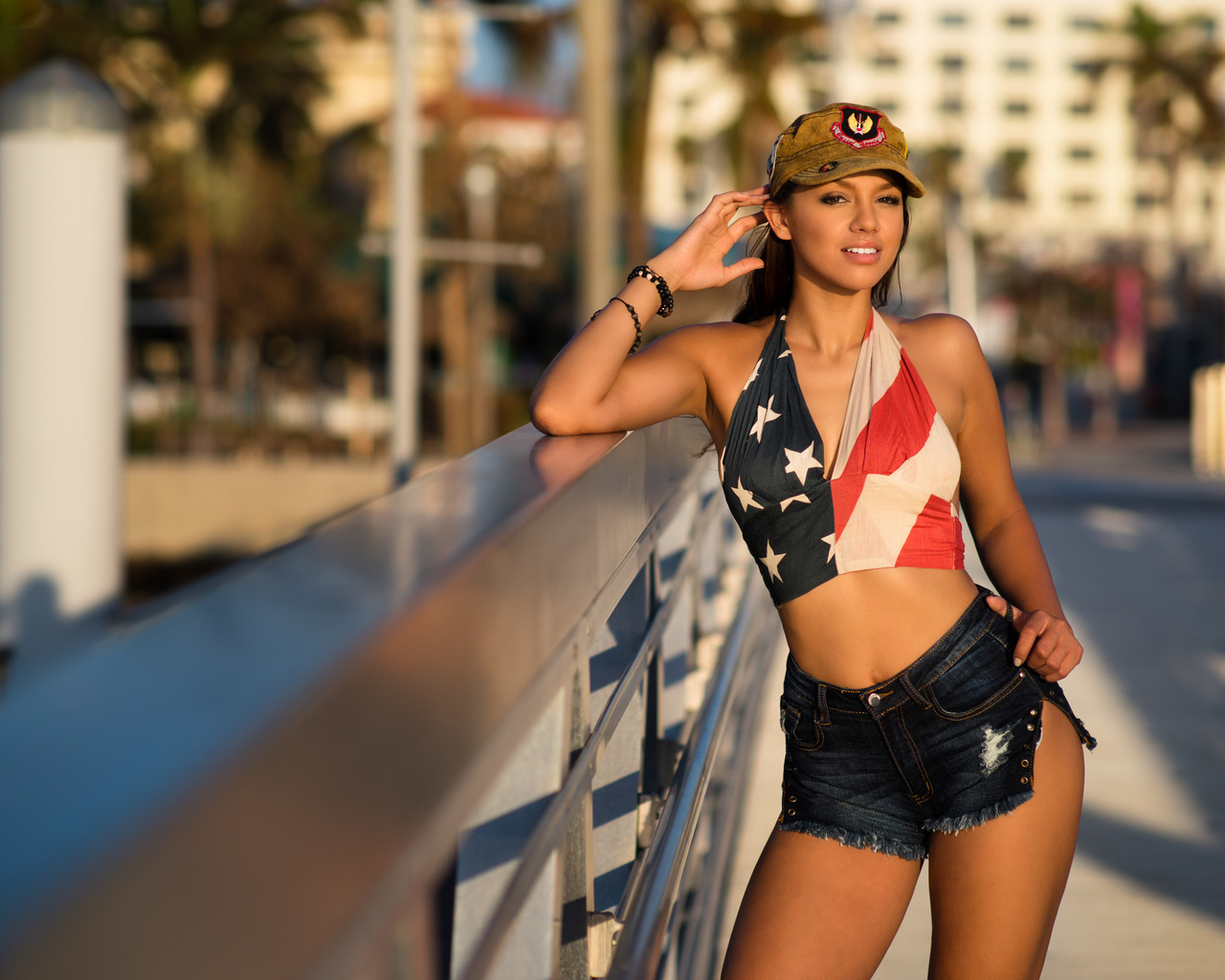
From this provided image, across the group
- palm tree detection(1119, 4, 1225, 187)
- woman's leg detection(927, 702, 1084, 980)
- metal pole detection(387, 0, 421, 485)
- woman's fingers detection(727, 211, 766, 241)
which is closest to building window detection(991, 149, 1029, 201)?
palm tree detection(1119, 4, 1225, 187)

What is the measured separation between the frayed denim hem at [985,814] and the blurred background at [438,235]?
21.6ft

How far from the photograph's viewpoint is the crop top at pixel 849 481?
2.51 m

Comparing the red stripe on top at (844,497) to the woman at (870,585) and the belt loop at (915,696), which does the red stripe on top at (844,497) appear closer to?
the woman at (870,585)

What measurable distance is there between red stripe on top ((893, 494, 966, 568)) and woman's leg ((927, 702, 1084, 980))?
0.36 m

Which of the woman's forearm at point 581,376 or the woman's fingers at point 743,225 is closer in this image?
the woman's forearm at point 581,376

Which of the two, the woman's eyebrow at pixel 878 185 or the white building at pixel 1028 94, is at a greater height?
the white building at pixel 1028 94

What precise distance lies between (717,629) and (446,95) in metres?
33.4

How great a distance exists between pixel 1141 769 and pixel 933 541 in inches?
133

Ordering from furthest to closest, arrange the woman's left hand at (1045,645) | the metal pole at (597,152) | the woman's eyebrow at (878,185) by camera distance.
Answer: the metal pole at (597,152), the woman's eyebrow at (878,185), the woman's left hand at (1045,645)

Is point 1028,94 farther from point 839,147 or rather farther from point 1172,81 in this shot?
point 839,147

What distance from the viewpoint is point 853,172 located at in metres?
2.55

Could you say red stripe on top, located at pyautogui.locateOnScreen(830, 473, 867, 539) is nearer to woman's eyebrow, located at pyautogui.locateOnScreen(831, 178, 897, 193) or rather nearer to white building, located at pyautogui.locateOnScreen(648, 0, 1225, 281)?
woman's eyebrow, located at pyautogui.locateOnScreen(831, 178, 897, 193)

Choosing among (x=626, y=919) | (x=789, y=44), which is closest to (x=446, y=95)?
(x=789, y=44)

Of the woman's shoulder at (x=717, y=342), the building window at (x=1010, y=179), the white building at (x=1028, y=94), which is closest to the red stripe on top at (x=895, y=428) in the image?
the woman's shoulder at (x=717, y=342)
